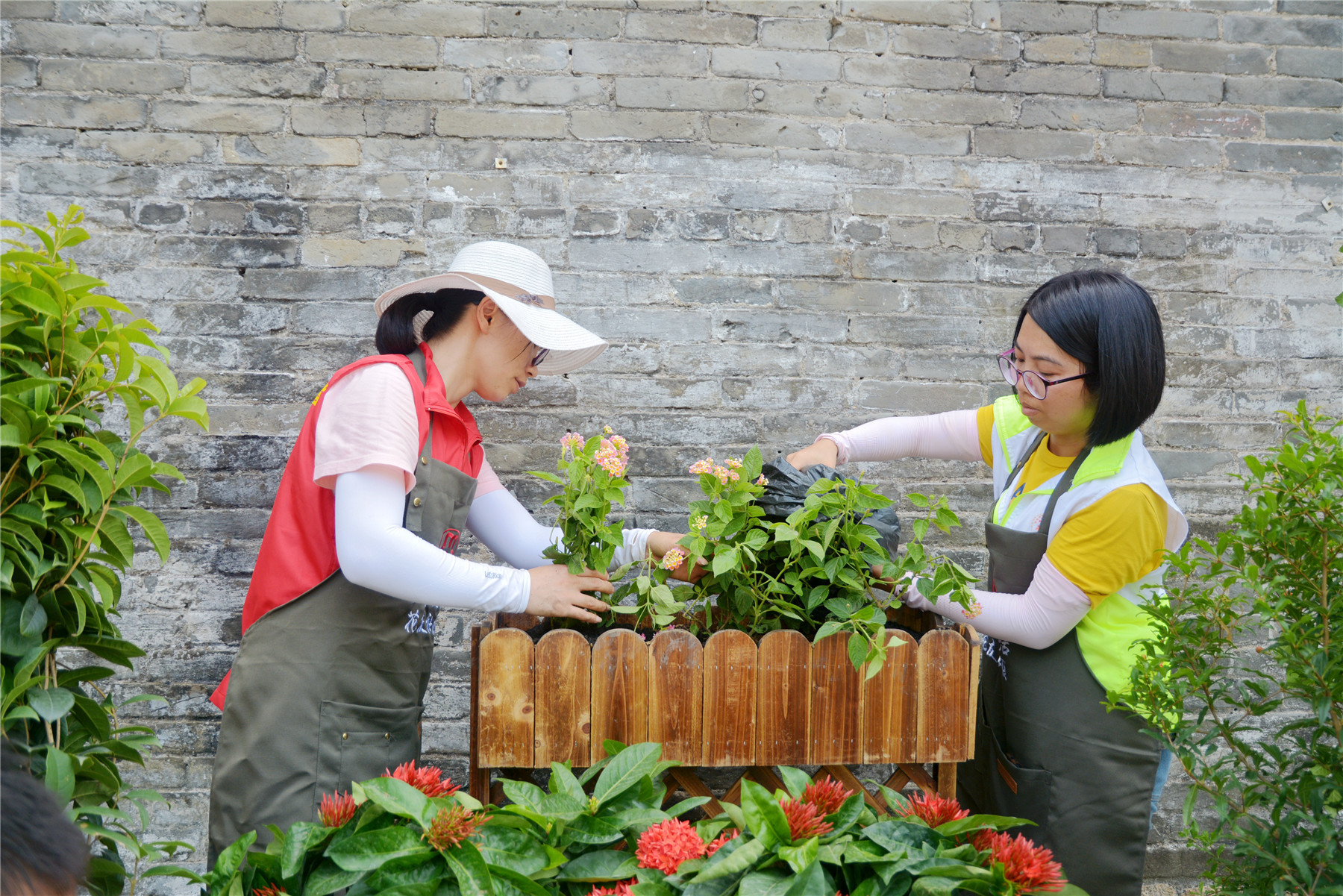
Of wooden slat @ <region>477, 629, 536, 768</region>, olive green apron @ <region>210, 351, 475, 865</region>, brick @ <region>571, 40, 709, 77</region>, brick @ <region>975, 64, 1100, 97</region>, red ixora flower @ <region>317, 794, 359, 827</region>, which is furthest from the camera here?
brick @ <region>975, 64, 1100, 97</region>

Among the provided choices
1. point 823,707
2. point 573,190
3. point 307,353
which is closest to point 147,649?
point 307,353

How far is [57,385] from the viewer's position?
52.7 inches

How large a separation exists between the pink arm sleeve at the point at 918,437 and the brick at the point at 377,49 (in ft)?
5.33

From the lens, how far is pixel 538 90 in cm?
255

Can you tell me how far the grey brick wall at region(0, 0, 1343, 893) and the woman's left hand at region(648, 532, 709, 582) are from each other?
63 centimetres

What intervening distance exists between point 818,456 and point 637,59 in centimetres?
137

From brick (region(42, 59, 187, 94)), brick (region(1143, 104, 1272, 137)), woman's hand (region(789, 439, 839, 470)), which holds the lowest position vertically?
woman's hand (region(789, 439, 839, 470))

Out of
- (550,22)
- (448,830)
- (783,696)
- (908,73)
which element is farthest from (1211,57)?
(448,830)

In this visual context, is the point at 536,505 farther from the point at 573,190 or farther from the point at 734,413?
the point at 573,190

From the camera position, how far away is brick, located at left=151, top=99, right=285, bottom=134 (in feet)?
8.18

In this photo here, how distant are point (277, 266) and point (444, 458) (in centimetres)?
116

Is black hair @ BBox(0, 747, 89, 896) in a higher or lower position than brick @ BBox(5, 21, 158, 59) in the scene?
lower

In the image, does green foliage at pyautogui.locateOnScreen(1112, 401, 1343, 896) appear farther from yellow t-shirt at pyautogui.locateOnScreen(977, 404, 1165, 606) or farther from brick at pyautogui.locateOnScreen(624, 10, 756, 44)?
brick at pyautogui.locateOnScreen(624, 10, 756, 44)

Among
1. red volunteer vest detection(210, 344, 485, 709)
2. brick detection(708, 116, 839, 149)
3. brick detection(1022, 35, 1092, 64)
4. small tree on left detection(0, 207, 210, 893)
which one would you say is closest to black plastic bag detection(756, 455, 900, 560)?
red volunteer vest detection(210, 344, 485, 709)
